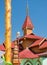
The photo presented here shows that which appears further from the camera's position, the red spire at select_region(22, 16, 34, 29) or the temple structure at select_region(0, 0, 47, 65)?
the red spire at select_region(22, 16, 34, 29)

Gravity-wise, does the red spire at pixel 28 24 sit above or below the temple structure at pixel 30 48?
above

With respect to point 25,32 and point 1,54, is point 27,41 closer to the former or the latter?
point 25,32

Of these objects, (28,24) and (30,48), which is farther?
(28,24)

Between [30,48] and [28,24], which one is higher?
[28,24]

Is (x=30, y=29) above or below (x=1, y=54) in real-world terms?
below

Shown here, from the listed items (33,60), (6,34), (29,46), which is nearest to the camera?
(6,34)

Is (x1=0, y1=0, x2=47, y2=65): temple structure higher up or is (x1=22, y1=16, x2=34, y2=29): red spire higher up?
(x1=22, y1=16, x2=34, y2=29): red spire

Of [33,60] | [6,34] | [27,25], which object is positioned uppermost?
[6,34]

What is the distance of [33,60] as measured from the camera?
101ft

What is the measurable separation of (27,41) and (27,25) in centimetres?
624

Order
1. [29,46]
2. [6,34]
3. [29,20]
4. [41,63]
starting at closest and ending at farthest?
[6,34] < [41,63] < [29,46] < [29,20]

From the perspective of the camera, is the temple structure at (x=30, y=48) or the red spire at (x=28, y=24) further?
the red spire at (x=28, y=24)

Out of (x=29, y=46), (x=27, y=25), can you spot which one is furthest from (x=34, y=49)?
(x=27, y=25)

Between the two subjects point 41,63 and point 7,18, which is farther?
point 41,63
